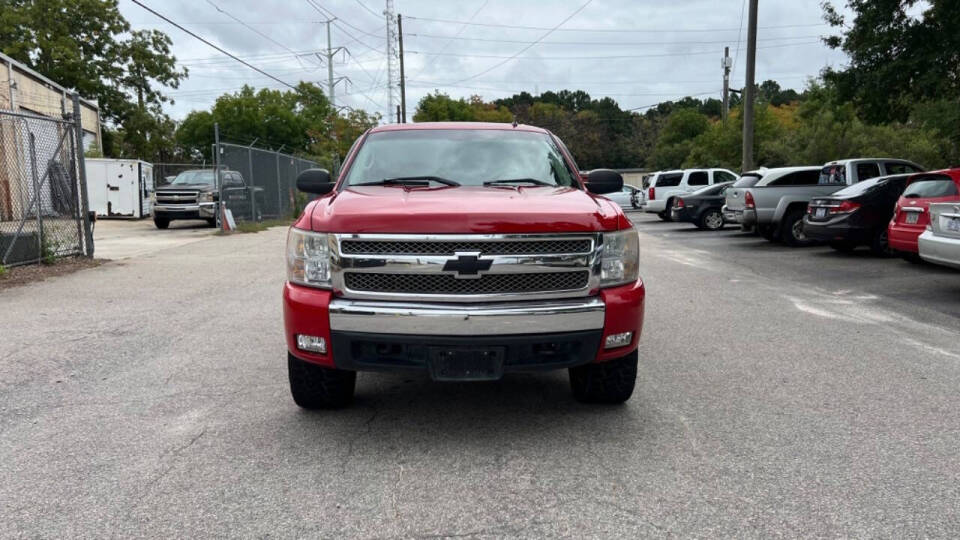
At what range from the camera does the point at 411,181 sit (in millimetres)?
4840

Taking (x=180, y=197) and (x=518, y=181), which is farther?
(x=180, y=197)

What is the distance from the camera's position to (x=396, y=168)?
5.05 m

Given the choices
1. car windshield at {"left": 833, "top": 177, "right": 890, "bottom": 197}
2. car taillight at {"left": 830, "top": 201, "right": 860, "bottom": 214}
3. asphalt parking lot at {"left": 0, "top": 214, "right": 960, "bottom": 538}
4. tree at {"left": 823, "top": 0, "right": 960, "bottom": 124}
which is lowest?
asphalt parking lot at {"left": 0, "top": 214, "right": 960, "bottom": 538}

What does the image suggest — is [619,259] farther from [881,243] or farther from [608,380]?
[881,243]

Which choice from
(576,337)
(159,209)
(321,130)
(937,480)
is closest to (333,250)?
(576,337)

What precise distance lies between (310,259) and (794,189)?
1410cm

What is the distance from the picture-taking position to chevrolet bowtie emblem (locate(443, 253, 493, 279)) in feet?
12.3

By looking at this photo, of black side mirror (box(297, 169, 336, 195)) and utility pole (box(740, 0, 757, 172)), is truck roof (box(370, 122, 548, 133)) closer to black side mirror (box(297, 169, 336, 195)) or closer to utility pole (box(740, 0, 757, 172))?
black side mirror (box(297, 169, 336, 195))

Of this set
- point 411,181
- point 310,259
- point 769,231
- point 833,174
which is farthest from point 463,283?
point 769,231

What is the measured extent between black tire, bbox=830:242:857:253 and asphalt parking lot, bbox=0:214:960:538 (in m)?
6.32

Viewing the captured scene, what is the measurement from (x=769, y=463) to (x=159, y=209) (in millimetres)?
20959

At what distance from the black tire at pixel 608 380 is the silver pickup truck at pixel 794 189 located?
12048mm

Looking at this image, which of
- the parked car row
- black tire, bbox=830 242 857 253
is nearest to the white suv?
the parked car row

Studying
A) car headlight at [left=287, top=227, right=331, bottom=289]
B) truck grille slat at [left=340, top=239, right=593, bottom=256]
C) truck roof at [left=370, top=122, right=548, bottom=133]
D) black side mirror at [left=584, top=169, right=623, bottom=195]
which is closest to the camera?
truck grille slat at [left=340, top=239, right=593, bottom=256]
